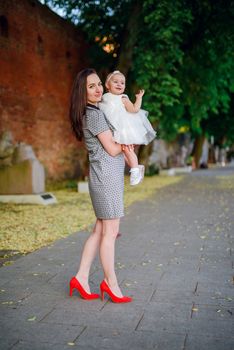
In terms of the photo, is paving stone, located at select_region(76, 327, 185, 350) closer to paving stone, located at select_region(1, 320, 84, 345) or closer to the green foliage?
paving stone, located at select_region(1, 320, 84, 345)

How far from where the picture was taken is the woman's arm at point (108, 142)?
3.87 meters

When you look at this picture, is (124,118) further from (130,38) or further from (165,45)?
(130,38)

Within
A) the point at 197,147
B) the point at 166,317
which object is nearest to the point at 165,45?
the point at 166,317

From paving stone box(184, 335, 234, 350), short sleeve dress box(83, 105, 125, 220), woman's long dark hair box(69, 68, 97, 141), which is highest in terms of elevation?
woman's long dark hair box(69, 68, 97, 141)

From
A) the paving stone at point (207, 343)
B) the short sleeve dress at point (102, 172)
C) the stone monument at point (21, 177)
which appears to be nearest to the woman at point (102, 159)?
the short sleeve dress at point (102, 172)

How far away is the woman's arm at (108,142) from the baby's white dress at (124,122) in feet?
0.17

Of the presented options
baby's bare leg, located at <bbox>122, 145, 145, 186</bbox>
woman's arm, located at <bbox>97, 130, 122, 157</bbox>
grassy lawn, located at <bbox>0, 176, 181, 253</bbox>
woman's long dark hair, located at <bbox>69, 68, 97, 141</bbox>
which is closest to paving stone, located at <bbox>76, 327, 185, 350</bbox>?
baby's bare leg, located at <bbox>122, 145, 145, 186</bbox>

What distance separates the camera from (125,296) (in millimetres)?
4164

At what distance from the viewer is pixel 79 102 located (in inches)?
155

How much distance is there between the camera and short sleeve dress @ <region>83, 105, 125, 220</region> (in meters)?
3.90

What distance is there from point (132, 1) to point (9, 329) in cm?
1494

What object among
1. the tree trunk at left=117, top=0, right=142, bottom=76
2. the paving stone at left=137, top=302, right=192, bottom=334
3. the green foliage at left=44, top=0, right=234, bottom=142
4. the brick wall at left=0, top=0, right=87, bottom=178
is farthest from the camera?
the brick wall at left=0, top=0, right=87, bottom=178

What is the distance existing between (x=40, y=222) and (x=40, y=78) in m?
10.2

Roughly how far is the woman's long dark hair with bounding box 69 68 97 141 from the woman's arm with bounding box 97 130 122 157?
22cm
